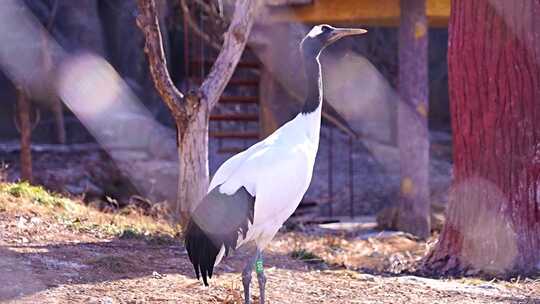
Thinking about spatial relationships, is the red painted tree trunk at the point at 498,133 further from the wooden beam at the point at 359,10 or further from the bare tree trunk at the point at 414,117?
the wooden beam at the point at 359,10

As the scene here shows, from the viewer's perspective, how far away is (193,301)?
666 cm

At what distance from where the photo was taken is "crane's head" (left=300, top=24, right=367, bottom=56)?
7344mm

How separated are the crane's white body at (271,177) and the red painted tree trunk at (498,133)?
7.15 feet

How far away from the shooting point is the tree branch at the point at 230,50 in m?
8.77

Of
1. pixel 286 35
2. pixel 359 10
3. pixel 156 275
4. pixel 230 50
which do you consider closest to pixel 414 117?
pixel 359 10

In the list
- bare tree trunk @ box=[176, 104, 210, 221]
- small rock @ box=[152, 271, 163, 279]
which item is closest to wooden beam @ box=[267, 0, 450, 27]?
bare tree trunk @ box=[176, 104, 210, 221]

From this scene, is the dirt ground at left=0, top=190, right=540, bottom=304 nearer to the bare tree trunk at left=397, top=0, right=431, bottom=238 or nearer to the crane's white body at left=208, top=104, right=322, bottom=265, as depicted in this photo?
the crane's white body at left=208, top=104, right=322, bottom=265

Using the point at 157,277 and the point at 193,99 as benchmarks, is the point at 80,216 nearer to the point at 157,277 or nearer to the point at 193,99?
the point at 193,99

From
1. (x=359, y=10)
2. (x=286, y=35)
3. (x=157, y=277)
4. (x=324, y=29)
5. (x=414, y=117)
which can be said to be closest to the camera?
(x=157, y=277)

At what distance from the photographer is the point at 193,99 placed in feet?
28.6

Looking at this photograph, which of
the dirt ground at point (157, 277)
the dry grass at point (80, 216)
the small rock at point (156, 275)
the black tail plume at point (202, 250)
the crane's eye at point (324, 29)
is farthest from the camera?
the dry grass at point (80, 216)

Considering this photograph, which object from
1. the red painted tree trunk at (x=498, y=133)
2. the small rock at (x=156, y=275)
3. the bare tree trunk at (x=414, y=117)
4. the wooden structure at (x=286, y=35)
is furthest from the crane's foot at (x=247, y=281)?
the wooden structure at (x=286, y=35)

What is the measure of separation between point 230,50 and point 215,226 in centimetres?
283

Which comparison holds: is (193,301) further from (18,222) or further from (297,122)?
(18,222)
